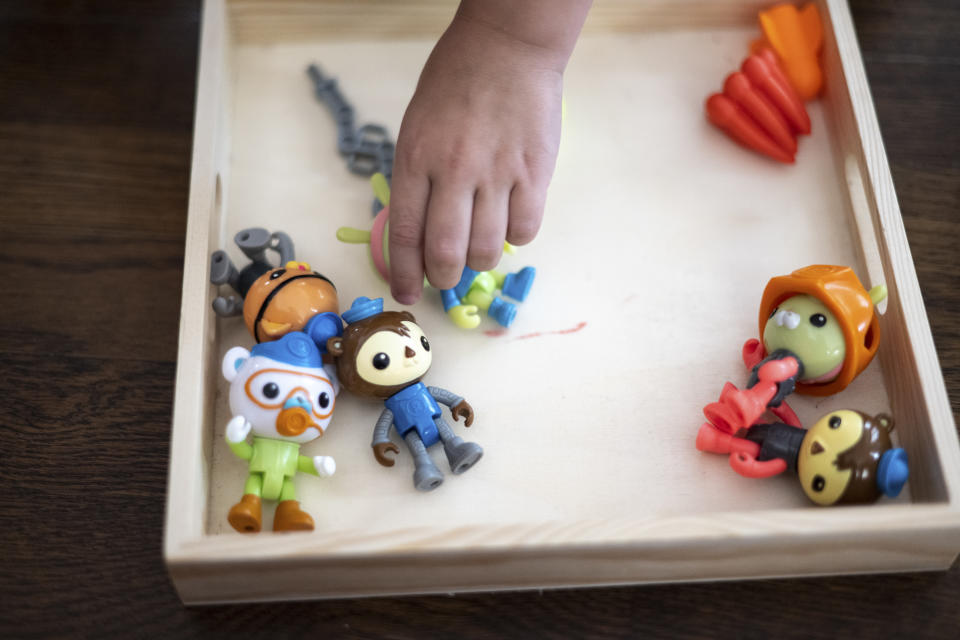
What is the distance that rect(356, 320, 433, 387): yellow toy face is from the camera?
2.01ft

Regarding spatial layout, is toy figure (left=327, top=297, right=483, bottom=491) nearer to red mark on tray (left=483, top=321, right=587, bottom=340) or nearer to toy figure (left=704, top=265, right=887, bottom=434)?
red mark on tray (left=483, top=321, right=587, bottom=340)

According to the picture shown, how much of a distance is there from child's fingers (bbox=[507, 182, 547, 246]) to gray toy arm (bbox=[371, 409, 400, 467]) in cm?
16

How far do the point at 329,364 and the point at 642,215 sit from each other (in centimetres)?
29

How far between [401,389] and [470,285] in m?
0.10

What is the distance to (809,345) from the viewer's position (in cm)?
60

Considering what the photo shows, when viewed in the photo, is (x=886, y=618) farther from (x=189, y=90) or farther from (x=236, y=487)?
(x=189, y=90)

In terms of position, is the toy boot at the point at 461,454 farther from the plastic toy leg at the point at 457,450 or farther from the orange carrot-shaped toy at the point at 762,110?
the orange carrot-shaped toy at the point at 762,110

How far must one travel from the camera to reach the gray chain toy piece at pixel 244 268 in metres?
0.67

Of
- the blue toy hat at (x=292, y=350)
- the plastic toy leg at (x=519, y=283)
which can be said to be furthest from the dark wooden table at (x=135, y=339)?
the plastic toy leg at (x=519, y=283)

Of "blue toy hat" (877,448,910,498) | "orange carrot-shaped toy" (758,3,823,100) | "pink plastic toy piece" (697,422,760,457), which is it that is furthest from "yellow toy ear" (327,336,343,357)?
"orange carrot-shaped toy" (758,3,823,100)

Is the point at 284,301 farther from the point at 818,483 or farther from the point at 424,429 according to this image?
the point at 818,483

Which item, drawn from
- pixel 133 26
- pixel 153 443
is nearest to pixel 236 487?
pixel 153 443

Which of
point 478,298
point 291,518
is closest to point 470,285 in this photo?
point 478,298

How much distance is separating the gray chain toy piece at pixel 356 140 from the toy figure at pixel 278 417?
186mm
